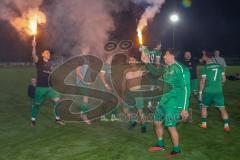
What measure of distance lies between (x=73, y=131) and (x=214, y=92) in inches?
165

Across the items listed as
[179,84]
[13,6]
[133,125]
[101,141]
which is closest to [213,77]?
[179,84]

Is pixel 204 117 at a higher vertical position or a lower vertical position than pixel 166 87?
lower

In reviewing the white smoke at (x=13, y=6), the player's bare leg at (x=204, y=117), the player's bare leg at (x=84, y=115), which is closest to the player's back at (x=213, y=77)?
the player's bare leg at (x=204, y=117)

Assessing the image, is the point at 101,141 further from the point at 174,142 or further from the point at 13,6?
the point at 13,6

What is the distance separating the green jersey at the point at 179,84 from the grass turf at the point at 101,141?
1.28 metres

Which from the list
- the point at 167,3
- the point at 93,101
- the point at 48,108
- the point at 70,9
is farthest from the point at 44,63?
the point at 167,3

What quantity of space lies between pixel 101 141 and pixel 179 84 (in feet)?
8.98

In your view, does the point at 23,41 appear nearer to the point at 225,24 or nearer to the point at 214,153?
the point at 225,24

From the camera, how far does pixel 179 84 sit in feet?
23.5

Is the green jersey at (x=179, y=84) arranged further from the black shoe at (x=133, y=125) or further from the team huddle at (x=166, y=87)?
the black shoe at (x=133, y=125)

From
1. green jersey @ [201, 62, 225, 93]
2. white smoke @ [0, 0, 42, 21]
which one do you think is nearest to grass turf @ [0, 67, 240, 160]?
green jersey @ [201, 62, 225, 93]

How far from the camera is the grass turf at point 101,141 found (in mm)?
7430

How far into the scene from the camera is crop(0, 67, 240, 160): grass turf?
743cm

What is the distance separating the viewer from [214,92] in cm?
930
